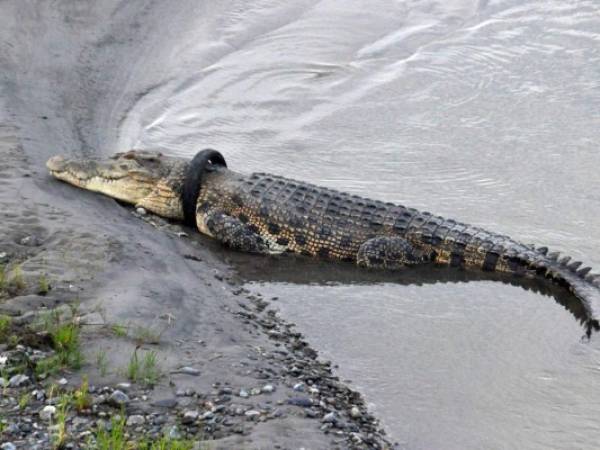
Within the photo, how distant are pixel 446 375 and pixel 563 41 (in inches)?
311

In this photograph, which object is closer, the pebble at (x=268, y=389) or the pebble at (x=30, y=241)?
the pebble at (x=268, y=389)

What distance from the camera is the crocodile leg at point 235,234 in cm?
898

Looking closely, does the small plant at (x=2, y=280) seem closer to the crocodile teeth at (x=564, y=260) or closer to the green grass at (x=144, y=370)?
the green grass at (x=144, y=370)

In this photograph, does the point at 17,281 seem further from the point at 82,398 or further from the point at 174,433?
the point at 174,433

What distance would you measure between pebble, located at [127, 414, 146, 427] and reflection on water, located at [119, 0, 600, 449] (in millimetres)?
1626

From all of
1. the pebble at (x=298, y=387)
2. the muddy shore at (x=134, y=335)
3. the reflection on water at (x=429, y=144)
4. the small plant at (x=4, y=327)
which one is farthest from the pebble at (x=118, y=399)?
the reflection on water at (x=429, y=144)

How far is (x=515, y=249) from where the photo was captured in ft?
27.9

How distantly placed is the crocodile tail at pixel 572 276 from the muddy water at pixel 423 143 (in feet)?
0.56

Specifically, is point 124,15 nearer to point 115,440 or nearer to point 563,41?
point 563,41

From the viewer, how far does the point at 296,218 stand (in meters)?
9.02

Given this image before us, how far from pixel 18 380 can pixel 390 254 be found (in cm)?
411

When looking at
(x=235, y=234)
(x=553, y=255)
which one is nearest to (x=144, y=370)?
(x=235, y=234)

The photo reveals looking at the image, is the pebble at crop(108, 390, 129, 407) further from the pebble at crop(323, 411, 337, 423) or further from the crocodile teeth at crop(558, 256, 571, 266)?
the crocodile teeth at crop(558, 256, 571, 266)

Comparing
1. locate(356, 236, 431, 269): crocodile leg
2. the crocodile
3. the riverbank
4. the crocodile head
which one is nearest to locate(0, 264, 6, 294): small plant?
the riverbank
